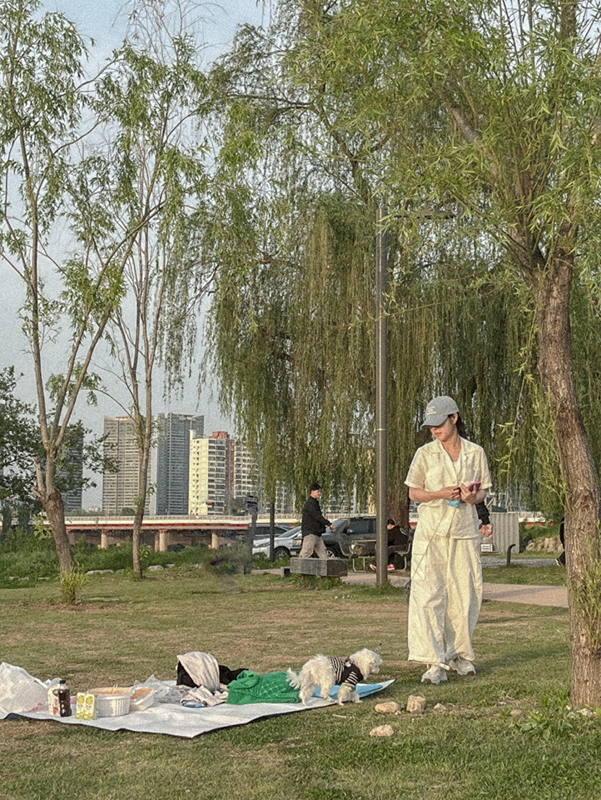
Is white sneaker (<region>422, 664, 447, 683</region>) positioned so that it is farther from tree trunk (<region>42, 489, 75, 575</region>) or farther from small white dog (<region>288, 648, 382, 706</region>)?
tree trunk (<region>42, 489, 75, 575</region>)

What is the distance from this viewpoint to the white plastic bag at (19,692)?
6.74 m

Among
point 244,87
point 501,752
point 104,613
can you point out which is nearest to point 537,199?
point 501,752

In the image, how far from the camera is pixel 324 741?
571cm

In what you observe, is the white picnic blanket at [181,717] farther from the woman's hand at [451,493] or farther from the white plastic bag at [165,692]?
the woman's hand at [451,493]

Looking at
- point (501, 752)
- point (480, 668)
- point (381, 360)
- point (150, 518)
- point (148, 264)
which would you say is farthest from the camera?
point (150, 518)

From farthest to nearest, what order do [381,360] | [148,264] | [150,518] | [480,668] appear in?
[150,518]
[148,264]
[381,360]
[480,668]

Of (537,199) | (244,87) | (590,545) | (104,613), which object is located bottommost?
(104,613)

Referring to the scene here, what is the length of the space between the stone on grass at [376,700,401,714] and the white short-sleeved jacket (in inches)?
75.4

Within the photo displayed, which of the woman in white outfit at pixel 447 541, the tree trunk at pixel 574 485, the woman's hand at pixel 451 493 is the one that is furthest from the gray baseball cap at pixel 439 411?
the tree trunk at pixel 574 485

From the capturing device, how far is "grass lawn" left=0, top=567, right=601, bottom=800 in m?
4.78

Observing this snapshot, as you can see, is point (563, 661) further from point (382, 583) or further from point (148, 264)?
point (148, 264)

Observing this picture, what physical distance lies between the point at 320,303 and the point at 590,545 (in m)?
16.0

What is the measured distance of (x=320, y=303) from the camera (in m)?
22.1

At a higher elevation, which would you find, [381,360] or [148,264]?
[148,264]
